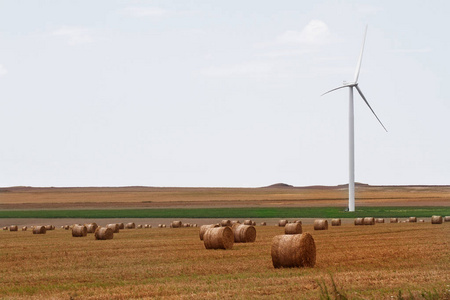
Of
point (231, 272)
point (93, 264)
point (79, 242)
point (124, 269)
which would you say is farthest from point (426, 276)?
point (79, 242)

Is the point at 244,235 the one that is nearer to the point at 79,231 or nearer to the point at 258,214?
the point at 79,231

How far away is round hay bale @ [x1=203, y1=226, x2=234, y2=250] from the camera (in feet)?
114

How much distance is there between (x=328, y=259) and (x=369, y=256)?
2073mm

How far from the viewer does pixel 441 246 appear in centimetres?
3488

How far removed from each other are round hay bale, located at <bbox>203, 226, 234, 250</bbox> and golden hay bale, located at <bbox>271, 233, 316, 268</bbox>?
27.7ft

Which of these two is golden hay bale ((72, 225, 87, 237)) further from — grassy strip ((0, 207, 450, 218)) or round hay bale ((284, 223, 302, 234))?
grassy strip ((0, 207, 450, 218))

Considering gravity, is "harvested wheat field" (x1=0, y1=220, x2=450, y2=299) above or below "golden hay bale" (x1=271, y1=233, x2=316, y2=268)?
below

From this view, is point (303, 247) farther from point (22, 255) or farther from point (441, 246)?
point (22, 255)

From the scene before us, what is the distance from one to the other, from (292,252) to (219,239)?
899cm

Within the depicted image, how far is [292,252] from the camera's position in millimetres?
26141

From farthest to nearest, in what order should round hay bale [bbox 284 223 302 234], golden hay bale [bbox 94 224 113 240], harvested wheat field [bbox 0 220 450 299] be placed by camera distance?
round hay bale [bbox 284 223 302 234] < golden hay bale [bbox 94 224 113 240] < harvested wheat field [bbox 0 220 450 299]

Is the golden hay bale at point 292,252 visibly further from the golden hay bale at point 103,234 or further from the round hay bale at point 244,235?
the golden hay bale at point 103,234

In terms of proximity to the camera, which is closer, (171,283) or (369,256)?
(171,283)

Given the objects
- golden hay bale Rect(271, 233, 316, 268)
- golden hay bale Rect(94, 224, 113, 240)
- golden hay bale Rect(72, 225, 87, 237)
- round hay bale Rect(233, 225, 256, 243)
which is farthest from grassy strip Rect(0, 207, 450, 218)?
golden hay bale Rect(271, 233, 316, 268)
